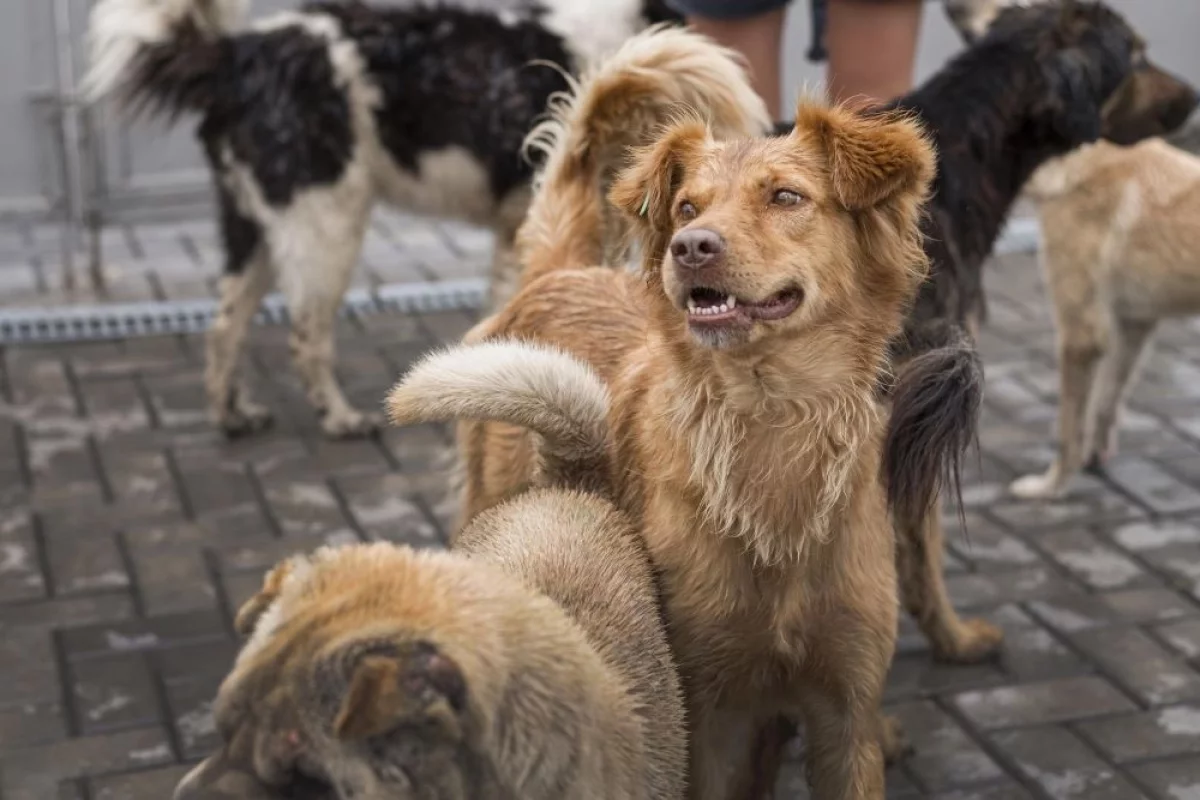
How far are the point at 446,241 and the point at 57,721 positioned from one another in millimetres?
3858

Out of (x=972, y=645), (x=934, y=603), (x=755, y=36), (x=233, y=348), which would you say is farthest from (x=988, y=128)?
(x=233, y=348)

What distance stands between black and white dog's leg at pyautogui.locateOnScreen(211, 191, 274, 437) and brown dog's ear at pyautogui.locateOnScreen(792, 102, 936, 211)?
3.14 m

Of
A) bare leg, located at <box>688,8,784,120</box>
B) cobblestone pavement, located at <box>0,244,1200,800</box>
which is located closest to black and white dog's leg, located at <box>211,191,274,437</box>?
cobblestone pavement, located at <box>0,244,1200,800</box>

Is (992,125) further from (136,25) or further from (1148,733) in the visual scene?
(136,25)

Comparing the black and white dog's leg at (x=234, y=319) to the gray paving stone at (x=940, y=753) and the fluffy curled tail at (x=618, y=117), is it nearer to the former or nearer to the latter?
the fluffy curled tail at (x=618, y=117)

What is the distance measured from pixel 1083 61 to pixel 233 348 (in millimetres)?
2884

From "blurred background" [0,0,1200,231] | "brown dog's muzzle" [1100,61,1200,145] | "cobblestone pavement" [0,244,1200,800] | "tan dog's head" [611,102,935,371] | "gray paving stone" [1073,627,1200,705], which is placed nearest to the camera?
"tan dog's head" [611,102,935,371]

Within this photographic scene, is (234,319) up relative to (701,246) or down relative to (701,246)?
down

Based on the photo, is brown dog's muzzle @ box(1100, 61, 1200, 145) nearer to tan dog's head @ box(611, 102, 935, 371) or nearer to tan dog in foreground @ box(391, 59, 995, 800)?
tan dog in foreground @ box(391, 59, 995, 800)

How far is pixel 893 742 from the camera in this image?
336 cm

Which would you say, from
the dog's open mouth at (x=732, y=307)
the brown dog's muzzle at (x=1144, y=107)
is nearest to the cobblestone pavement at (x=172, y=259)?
the brown dog's muzzle at (x=1144, y=107)

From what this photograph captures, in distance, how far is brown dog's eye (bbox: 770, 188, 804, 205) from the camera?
2.43 m

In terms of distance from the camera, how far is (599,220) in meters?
3.50

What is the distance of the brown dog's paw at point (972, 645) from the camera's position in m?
3.79
